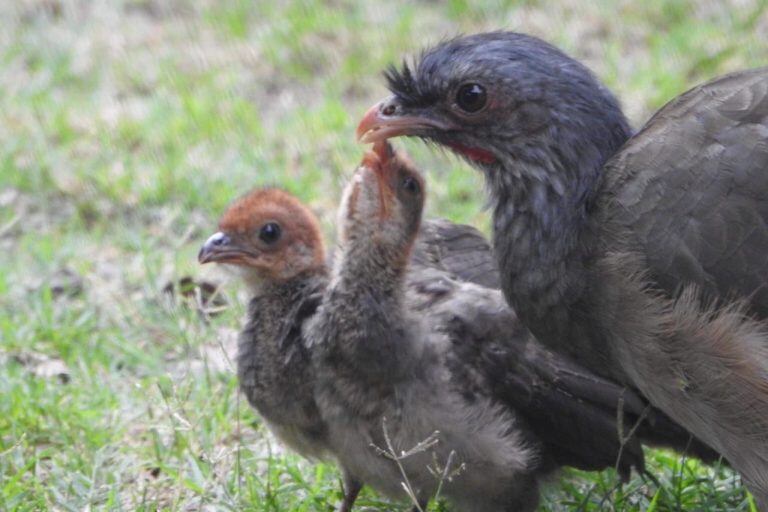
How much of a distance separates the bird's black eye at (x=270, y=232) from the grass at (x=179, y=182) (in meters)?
0.61

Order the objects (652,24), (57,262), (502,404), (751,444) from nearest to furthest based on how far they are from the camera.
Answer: (751,444) < (502,404) < (57,262) < (652,24)

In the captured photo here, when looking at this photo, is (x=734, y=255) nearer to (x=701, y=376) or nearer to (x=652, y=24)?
(x=701, y=376)

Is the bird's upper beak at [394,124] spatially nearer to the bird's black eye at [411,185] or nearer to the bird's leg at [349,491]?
the bird's black eye at [411,185]

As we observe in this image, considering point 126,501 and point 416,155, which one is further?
point 416,155

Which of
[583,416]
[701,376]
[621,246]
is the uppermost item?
[621,246]

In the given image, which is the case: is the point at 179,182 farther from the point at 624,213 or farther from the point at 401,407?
the point at 624,213

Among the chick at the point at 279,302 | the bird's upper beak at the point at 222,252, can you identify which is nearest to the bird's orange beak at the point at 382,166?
the chick at the point at 279,302

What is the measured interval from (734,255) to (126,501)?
219 cm

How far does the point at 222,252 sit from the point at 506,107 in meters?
1.25

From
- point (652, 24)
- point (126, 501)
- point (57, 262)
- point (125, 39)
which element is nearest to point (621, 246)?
point (126, 501)

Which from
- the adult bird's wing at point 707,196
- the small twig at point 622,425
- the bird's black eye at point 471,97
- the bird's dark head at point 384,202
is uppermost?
the bird's black eye at point 471,97

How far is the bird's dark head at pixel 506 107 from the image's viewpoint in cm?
448

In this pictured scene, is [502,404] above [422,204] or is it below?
below

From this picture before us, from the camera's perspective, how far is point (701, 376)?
163 inches
